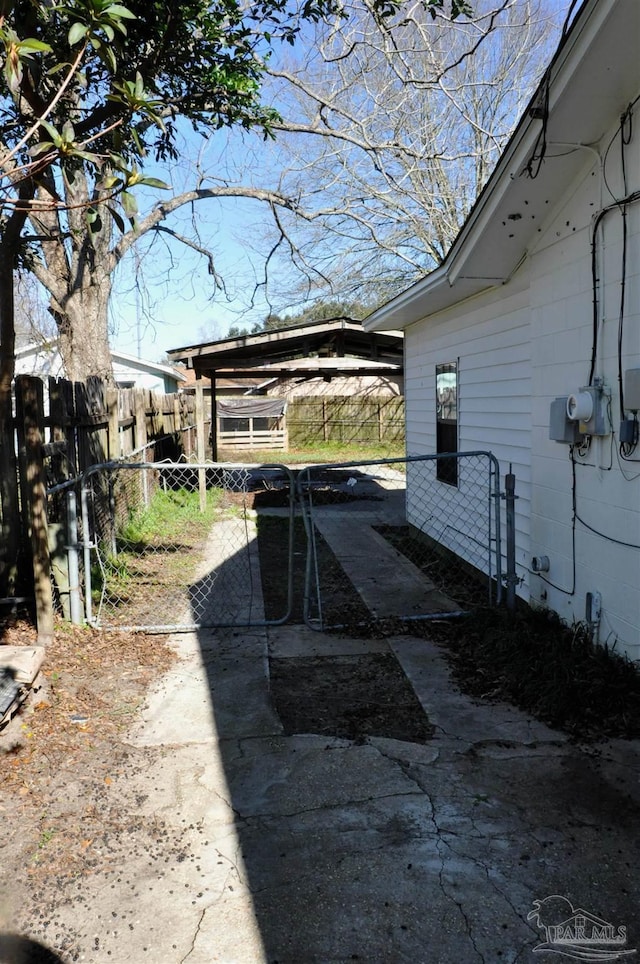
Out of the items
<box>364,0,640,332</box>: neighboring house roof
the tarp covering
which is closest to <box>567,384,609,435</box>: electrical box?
<box>364,0,640,332</box>: neighboring house roof

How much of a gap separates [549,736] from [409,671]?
1126mm

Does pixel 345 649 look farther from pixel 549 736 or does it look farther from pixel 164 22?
pixel 164 22

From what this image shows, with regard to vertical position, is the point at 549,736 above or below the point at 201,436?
below

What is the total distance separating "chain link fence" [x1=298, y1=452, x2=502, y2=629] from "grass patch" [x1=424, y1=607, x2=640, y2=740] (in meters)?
0.59

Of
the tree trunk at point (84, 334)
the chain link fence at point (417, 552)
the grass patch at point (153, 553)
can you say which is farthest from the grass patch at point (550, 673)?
the tree trunk at point (84, 334)

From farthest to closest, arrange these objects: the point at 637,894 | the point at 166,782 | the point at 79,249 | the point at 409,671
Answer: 1. the point at 79,249
2. the point at 409,671
3. the point at 166,782
4. the point at 637,894

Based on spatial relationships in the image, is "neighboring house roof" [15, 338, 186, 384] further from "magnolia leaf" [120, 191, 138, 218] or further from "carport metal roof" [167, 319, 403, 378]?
"magnolia leaf" [120, 191, 138, 218]

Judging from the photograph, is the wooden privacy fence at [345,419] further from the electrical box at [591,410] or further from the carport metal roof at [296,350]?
the electrical box at [591,410]

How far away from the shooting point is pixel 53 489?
493 cm

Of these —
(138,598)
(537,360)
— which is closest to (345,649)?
(138,598)

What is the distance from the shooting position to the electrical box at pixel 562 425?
4.43 m

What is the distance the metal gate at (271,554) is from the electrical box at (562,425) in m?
0.87

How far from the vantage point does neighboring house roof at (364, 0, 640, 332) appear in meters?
3.30

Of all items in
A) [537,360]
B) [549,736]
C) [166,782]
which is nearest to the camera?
[166,782]
